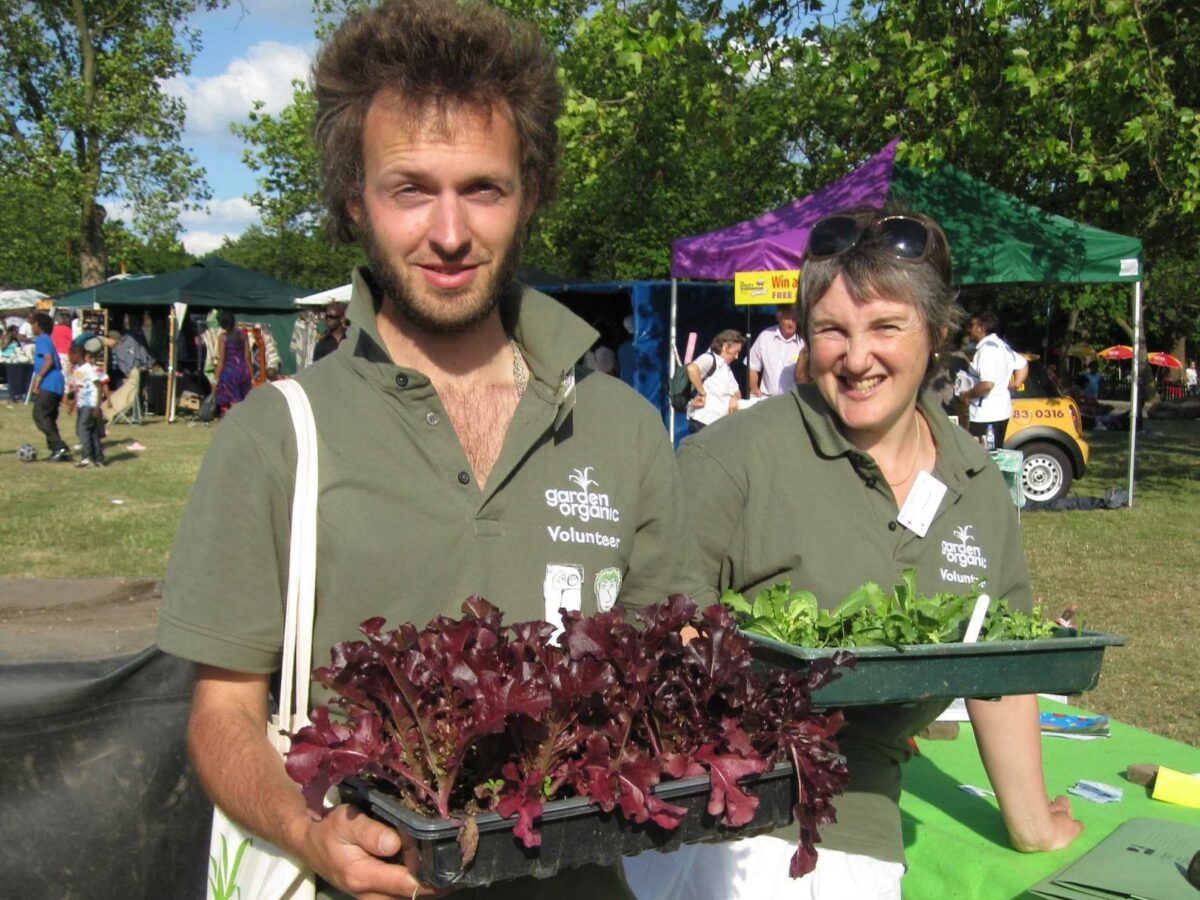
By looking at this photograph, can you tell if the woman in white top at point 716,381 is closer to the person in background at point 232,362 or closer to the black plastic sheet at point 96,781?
the person in background at point 232,362

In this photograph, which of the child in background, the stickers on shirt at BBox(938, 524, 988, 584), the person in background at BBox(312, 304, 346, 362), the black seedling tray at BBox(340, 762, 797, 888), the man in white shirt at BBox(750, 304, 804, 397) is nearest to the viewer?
the black seedling tray at BBox(340, 762, 797, 888)

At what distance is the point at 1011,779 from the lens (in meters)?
2.94

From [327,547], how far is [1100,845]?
2094mm

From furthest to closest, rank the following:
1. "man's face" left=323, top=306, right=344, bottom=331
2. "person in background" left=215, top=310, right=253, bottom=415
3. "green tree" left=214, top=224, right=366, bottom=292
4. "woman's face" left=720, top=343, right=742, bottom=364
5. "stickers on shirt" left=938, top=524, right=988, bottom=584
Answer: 1. "green tree" left=214, top=224, right=366, bottom=292
2. "person in background" left=215, top=310, right=253, bottom=415
3. "man's face" left=323, top=306, right=344, bottom=331
4. "woman's face" left=720, top=343, right=742, bottom=364
5. "stickers on shirt" left=938, top=524, right=988, bottom=584

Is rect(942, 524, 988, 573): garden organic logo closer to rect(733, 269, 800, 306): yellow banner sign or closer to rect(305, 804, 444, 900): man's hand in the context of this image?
rect(305, 804, 444, 900): man's hand

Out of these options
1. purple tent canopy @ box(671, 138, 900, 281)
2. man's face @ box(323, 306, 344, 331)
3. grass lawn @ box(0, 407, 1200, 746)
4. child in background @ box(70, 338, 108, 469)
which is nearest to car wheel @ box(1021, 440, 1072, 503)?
grass lawn @ box(0, 407, 1200, 746)

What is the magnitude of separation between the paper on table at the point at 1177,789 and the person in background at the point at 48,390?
15393 mm

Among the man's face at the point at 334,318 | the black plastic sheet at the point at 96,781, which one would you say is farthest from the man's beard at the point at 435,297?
the man's face at the point at 334,318

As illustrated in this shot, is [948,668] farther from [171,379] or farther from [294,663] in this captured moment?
[171,379]

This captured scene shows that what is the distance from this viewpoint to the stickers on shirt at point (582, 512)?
1.87m

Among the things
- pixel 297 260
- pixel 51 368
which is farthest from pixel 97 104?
pixel 297 260

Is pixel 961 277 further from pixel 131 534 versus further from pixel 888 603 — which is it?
pixel 888 603

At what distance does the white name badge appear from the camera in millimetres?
2625

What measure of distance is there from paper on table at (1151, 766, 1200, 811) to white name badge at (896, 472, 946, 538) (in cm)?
145
